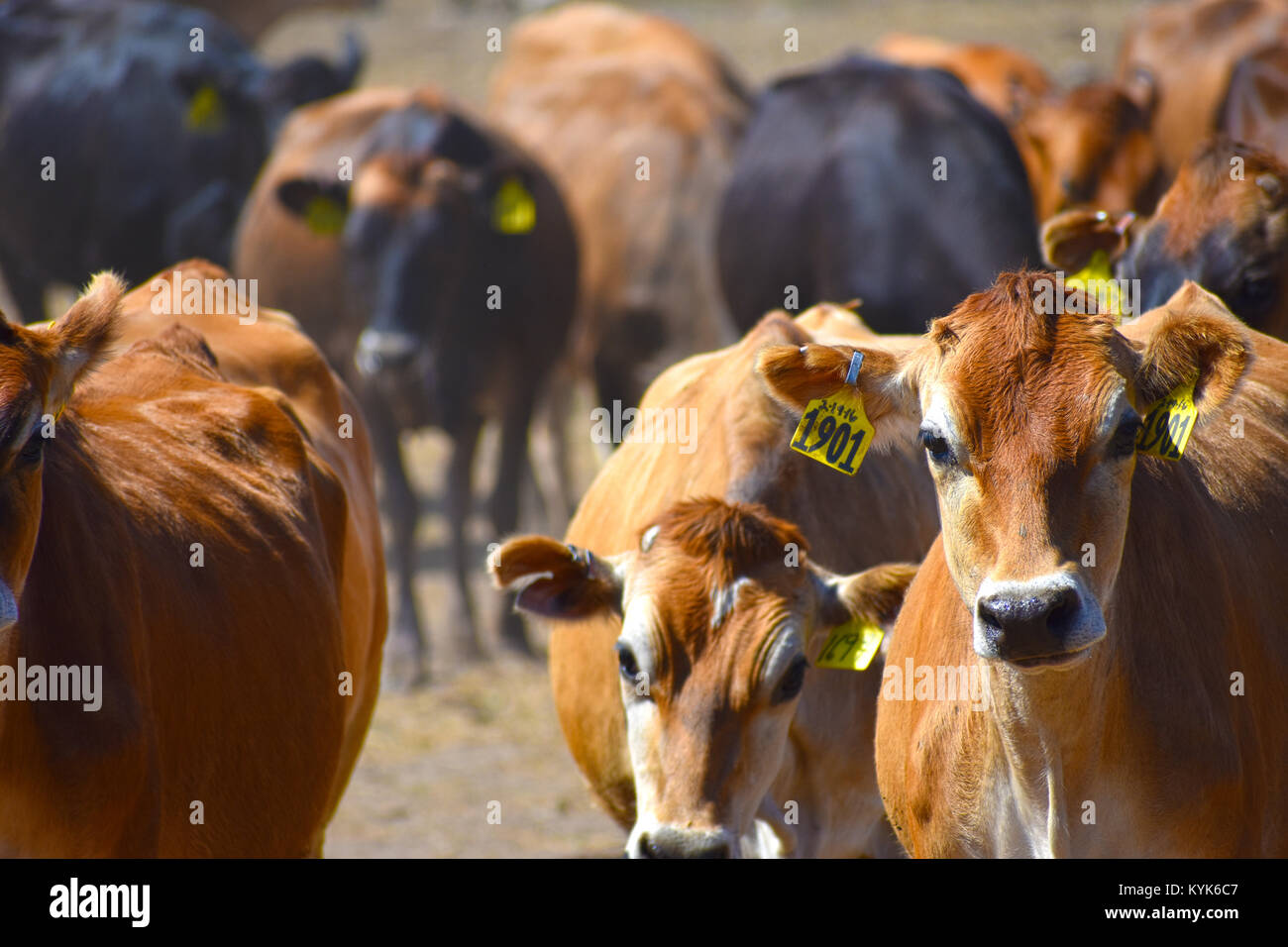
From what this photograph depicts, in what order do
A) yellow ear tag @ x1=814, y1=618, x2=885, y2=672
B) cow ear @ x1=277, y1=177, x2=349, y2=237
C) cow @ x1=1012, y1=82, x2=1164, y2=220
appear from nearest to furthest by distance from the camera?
yellow ear tag @ x1=814, y1=618, x2=885, y2=672, cow @ x1=1012, y1=82, x2=1164, y2=220, cow ear @ x1=277, y1=177, x2=349, y2=237

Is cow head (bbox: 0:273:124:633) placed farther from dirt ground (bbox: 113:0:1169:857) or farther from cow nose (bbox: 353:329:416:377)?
cow nose (bbox: 353:329:416:377)

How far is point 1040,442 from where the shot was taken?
9.91 ft

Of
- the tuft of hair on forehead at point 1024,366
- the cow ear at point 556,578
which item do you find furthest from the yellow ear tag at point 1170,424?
the cow ear at point 556,578

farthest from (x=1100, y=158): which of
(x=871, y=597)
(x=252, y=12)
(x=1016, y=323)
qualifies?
(x=252, y=12)

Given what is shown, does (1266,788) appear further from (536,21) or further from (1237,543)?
(536,21)

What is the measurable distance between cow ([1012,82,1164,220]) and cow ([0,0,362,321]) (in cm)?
442

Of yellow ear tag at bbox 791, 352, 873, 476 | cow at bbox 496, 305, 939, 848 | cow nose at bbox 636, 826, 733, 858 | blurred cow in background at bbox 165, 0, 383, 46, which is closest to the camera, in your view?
cow nose at bbox 636, 826, 733, 858

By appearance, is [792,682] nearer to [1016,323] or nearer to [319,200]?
[1016,323]

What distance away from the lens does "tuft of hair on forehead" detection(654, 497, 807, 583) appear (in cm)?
371

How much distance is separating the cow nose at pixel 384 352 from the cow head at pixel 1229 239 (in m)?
3.79

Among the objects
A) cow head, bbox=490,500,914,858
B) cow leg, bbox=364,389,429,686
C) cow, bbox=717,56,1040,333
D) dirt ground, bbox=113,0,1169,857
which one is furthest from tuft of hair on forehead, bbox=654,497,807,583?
cow leg, bbox=364,389,429,686

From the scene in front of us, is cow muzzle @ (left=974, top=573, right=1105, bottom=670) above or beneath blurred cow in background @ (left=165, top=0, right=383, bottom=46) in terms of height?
beneath

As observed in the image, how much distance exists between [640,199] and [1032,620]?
6810mm
